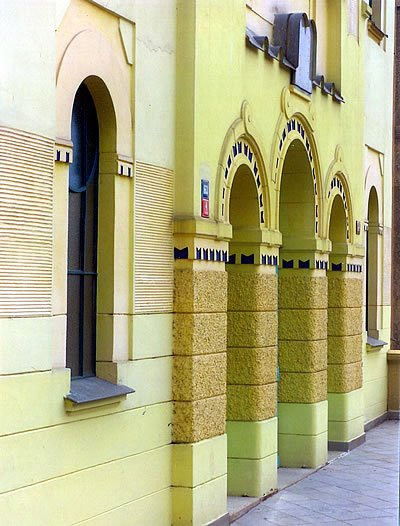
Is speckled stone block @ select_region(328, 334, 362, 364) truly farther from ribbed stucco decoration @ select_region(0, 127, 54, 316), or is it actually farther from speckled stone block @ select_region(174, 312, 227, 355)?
ribbed stucco decoration @ select_region(0, 127, 54, 316)

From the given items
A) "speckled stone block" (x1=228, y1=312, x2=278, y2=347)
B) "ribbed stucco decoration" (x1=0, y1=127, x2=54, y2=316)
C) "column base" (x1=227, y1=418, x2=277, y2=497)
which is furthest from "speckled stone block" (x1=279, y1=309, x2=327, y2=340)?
"ribbed stucco decoration" (x1=0, y1=127, x2=54, y2=316)

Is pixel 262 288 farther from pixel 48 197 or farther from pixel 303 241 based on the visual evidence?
pixel 48 197

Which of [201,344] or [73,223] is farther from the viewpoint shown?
[201,344]

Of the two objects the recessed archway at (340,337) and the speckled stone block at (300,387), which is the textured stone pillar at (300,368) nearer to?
the speckled stone block at (300,387)

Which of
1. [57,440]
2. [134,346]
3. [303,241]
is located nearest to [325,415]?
[303,241]

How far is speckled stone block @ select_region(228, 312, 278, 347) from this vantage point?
475 inches

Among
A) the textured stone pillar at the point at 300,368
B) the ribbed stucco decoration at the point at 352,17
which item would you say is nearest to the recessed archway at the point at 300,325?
the textured stone pillar at the point at 300,368

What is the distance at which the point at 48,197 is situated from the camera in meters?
8.16

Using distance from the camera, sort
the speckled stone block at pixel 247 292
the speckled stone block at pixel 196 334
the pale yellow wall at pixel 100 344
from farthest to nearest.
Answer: the speckled stone block at pixel 247 292
the speckled stone block at pixel 196 334
the pale yellow wall at pixel 100 344

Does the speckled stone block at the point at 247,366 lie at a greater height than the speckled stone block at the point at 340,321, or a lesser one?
lesser

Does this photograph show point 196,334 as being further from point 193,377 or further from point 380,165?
point 380,165

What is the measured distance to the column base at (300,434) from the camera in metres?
14.1

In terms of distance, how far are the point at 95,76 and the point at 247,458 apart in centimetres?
455

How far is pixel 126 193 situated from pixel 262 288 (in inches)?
121
